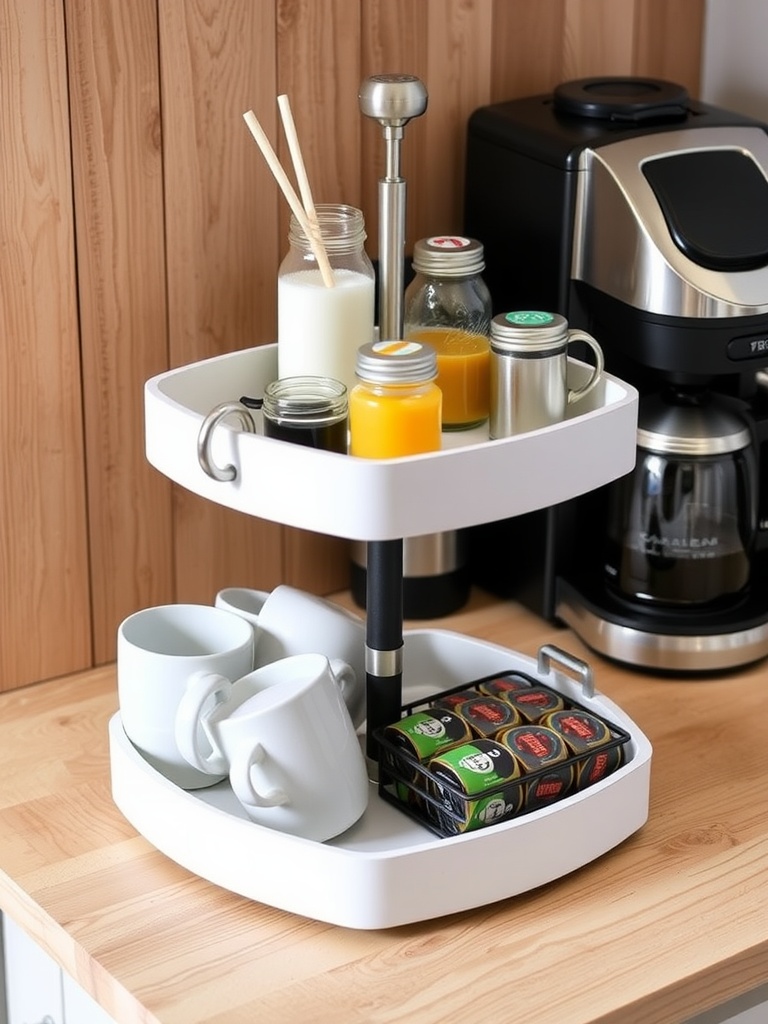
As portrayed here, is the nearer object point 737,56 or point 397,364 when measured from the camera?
point 397,364

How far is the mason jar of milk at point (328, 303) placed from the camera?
3.65ft

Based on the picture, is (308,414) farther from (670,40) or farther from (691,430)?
(670,40)

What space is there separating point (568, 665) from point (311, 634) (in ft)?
0.66

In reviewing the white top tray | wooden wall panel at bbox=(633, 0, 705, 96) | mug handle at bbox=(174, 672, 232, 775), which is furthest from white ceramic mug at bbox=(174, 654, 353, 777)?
wooden wall panel at bbox=(633, 0, 705, 96)

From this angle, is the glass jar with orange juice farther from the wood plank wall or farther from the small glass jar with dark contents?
the wood plank wall

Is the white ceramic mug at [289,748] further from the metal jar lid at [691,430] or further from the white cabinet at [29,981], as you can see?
the metal jar lid at [691,430]

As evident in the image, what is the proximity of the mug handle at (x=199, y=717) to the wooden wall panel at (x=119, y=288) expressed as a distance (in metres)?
0.32

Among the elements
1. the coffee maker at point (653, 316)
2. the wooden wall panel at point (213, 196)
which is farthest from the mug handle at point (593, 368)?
the wooden wall panel at point (213, 196)

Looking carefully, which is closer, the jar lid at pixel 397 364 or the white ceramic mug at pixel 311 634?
the jar lid at pixel 397 364

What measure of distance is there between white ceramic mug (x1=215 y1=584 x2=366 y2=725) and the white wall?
2.36 feet

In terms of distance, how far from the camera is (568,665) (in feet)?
3.85

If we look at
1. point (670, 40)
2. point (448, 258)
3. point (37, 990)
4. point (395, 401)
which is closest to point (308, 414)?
point (395, 401)

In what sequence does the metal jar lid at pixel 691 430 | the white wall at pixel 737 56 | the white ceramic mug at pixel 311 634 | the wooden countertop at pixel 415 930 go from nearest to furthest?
the wooden countertop at pixel 415 930 → the white ceramic mug at pixel 311 634 → the metal jar lid at pixel 691 430 → the white wall at pixel 737 56

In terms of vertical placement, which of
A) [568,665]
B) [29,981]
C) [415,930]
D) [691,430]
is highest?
[691,430]
